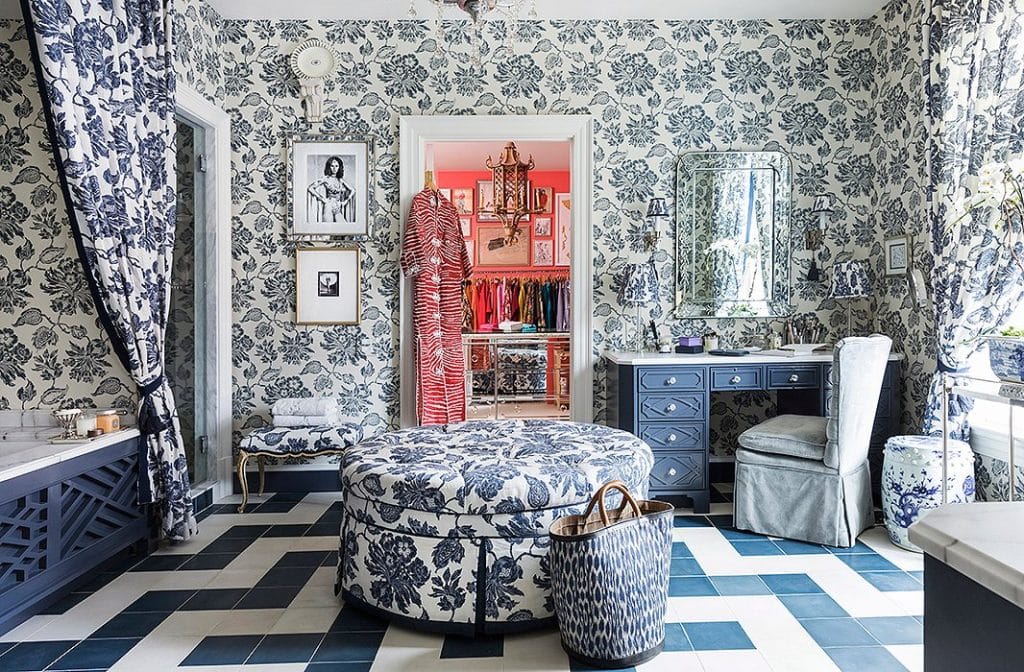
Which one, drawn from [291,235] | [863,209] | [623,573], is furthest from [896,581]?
[291,235]

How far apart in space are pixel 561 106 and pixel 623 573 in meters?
3.26

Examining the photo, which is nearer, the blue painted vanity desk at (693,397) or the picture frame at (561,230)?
the blue painted vanity desk at (693,397)

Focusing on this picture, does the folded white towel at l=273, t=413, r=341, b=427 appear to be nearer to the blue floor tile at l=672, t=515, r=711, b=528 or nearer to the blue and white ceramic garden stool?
the blue floor tile at l=672, t=515, r=711, b=528

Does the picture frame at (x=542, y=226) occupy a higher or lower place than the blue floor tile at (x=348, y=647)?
higher

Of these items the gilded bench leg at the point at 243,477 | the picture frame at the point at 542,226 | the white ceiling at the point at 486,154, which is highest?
the white ceiling at the point at 486,154

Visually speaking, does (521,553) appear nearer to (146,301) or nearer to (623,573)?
(623,573)

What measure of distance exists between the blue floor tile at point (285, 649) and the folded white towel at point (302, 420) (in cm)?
183

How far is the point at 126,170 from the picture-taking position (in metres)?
→ 3.15

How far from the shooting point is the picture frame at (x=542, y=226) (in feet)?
27.7

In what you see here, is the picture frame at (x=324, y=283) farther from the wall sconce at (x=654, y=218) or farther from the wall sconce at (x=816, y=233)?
the wall sconce at (x=816, y=233)

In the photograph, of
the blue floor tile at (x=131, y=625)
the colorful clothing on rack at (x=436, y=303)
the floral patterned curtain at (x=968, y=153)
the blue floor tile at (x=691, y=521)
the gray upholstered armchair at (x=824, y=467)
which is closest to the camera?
the blue floor tile at (x=131, y=625)

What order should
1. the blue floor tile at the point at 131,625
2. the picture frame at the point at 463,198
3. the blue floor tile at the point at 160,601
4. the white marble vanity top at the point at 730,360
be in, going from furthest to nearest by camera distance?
the picture frame at the point at 463,198 → the white marble vanity top at the point at 730,360 → the blue floor tile at the point at 160,601 → the blue floor tile at the point at 131,625

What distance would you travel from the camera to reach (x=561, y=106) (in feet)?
14.9

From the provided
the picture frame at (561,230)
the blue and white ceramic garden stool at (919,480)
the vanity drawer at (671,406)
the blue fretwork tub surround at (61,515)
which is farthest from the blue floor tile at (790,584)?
the picture frame at (561,230)
